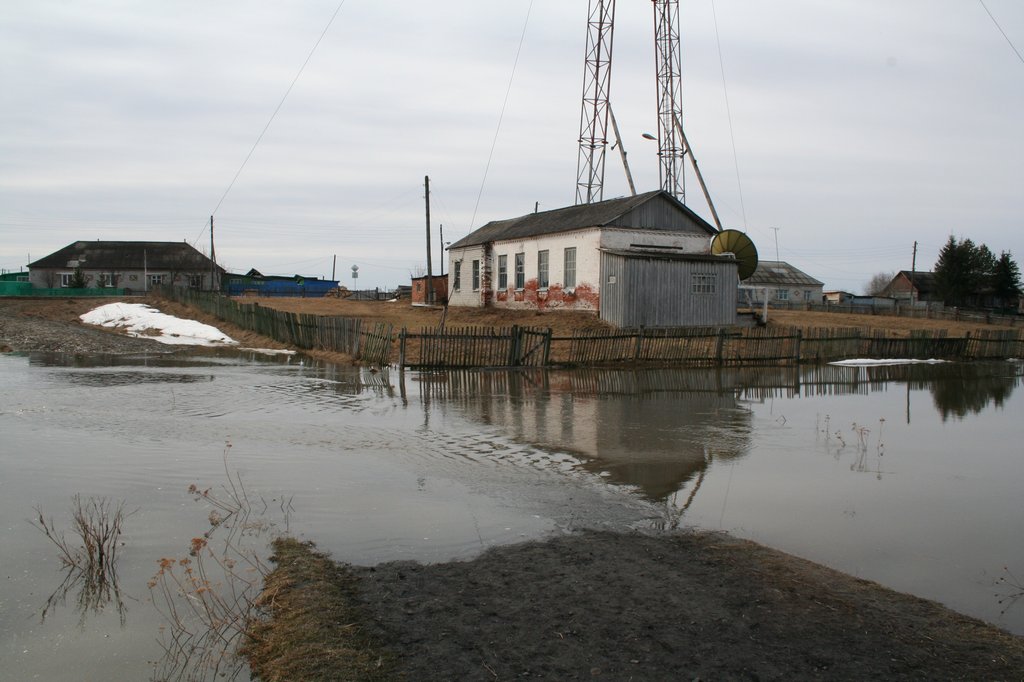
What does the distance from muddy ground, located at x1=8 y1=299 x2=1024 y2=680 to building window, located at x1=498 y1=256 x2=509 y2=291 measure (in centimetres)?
2967

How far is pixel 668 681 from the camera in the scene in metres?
4.12

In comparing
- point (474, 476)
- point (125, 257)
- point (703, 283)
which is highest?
point (125, 257)

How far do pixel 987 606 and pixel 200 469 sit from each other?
760cm

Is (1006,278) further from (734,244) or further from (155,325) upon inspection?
(155,325)

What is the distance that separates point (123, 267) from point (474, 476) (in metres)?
75.0

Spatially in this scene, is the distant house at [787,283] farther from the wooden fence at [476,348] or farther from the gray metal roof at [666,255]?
the wooden fence at [476,348]

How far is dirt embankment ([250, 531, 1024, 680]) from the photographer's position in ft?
14.1

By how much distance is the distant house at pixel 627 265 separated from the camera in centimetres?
2836

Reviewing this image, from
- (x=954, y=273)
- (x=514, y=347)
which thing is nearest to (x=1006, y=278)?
(x=954, y=273)

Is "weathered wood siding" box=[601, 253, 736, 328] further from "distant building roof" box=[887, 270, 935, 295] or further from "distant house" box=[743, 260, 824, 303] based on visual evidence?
"distant building roof" box=[887, 270, 935, 295]

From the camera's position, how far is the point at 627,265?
28000mm

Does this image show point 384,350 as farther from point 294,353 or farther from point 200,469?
point 200,469

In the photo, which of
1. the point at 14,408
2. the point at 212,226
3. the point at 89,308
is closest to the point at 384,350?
the point at 14,408

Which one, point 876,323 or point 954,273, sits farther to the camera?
point 954,273
